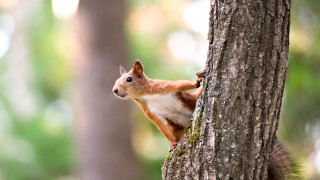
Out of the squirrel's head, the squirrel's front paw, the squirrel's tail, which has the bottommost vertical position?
the squirrel's tail

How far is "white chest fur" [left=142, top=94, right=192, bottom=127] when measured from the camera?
7.48ft

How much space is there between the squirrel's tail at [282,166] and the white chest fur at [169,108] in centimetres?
30

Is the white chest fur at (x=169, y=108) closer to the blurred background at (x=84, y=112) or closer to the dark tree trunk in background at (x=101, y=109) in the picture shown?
the blurred background at (x=84, y=112)

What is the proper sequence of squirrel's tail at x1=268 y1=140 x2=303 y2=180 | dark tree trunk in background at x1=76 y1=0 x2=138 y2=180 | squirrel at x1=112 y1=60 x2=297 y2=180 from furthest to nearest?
1. dark tree trunk in background at x1=76 y1=0 x2=138 y2=180
2. squirrel at x1=112 y1=60 x2=297 y2=180
3. squirrel's tail at x1=268 y1=140 x2=303 y2=180

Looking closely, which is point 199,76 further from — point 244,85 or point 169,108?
point 169,108

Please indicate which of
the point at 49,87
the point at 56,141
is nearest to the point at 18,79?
the point at 49,87

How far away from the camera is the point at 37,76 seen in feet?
20.9

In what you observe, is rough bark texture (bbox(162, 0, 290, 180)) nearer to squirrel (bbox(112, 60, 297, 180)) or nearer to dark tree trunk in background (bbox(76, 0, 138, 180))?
squirrel (bbox(112, 60, 297, 180))

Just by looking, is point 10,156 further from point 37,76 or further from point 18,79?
point 18,79

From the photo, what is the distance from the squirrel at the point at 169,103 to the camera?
7.20 ft

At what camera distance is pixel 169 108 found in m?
2.32

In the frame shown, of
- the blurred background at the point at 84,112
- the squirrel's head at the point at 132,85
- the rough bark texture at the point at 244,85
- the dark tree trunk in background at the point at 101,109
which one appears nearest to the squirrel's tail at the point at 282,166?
the rough bark texture at the point at 244,85

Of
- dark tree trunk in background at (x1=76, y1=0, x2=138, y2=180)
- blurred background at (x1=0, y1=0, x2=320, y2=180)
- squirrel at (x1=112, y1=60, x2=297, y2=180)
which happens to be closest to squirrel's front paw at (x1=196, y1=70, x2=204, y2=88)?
squirrel at (x1=112, y1=60, x2=297, y2=180)

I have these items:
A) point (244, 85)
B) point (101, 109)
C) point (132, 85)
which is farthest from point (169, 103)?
point (101, 109)
